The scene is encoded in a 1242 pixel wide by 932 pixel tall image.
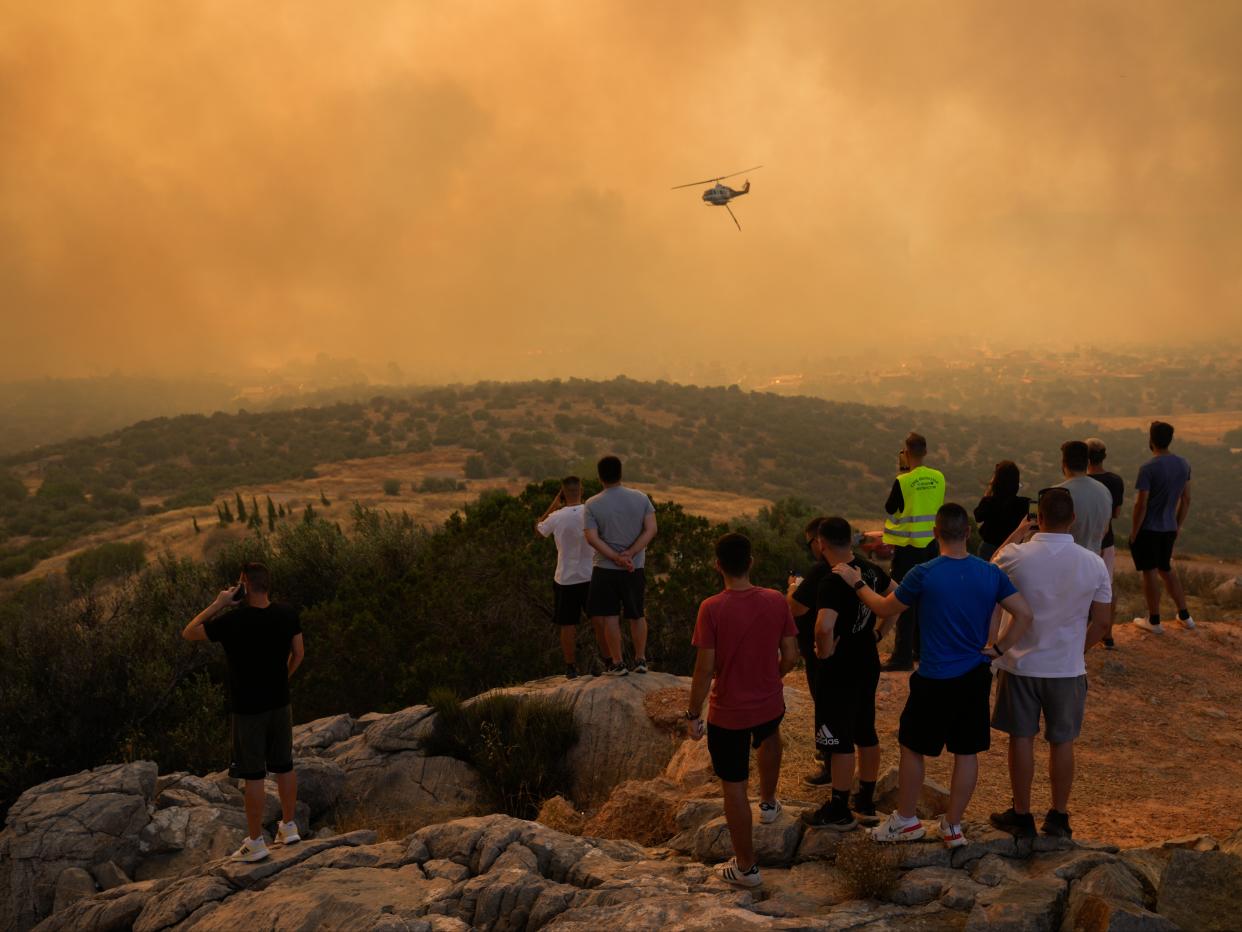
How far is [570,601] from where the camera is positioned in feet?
29.7

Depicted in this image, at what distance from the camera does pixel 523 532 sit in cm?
1425

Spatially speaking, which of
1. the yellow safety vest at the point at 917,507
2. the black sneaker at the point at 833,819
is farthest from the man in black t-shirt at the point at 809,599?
the yellow safety vest at the point at 917,507

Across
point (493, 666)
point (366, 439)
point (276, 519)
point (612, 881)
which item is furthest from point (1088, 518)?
point (366, 439)

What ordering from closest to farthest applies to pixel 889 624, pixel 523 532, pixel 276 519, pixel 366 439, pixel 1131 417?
pixel 889 624
pixel 523 532
pixel 276 519
pixel 366 439
pixel 1131 417

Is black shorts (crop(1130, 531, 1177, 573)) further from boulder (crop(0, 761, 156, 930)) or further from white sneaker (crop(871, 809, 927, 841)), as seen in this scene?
boulder (crop(0, 761, 156, 930))

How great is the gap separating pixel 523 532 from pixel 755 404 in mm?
62429

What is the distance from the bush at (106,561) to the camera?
91.0ft

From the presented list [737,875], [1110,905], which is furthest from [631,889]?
[1110,905]

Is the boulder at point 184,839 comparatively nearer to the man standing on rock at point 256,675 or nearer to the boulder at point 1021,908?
the man standing on rock at point 256,675

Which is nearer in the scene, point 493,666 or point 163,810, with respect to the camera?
point 163,810

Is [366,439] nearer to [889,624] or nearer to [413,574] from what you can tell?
[413,574]

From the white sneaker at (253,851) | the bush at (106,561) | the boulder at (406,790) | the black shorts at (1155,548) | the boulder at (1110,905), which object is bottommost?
the bush at (106,561)

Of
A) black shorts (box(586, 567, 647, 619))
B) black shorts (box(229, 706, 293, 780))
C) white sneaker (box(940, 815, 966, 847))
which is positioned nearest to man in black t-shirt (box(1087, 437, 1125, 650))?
white sneaker (box(940, 815, 966, 847))

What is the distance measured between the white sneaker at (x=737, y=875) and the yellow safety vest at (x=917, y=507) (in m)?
4.25
